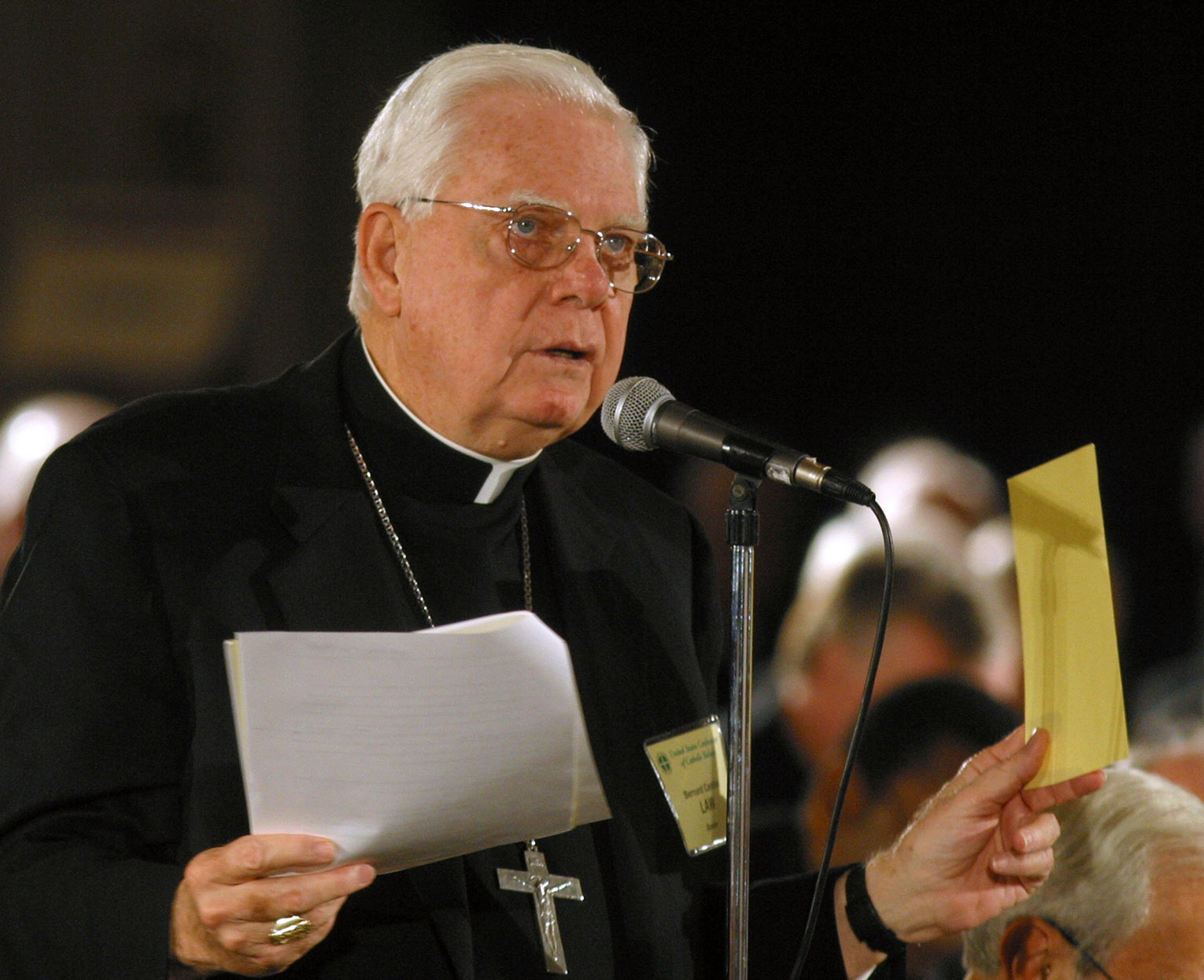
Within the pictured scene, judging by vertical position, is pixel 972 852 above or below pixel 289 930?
below

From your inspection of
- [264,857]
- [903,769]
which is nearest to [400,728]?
[264,857]

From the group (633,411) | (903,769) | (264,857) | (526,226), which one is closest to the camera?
(264,857)

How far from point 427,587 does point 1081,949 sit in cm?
110

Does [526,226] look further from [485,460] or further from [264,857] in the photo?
[264,857]

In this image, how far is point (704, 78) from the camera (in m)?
3.30

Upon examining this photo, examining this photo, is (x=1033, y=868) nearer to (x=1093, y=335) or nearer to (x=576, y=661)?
(x=576, y=661)

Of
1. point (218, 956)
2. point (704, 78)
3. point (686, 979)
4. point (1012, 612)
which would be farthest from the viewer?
point (1012, 612)

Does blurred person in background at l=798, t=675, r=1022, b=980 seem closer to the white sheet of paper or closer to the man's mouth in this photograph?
the man's mouth

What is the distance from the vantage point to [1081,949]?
1865mm

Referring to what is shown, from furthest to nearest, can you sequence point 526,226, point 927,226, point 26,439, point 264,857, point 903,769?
point 927,226 < point 903,769 < point 26,439 < point 526,226 < point 264,857

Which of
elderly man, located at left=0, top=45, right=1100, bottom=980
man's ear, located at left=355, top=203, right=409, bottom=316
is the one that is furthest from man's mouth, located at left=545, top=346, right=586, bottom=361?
man's ear, located at left=355, top=203, right=409, bottom=316

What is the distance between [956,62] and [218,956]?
312 cm

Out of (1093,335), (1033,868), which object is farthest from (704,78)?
(1033,868)

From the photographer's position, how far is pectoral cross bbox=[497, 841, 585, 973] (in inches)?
63.4
